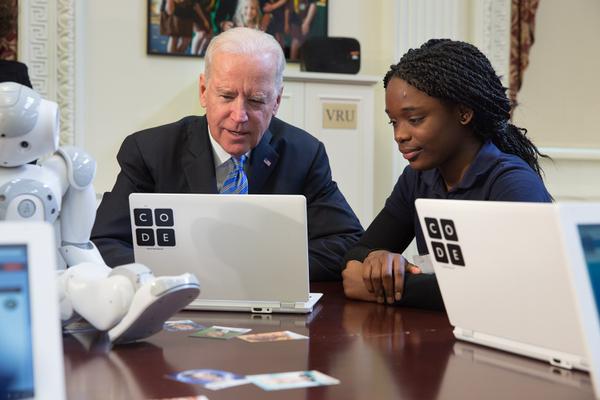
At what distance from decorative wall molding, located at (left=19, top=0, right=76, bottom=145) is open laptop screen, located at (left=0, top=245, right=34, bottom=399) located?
10.0ft

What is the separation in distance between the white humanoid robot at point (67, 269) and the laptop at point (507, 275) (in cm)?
39

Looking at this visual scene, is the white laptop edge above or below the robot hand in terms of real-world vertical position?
below

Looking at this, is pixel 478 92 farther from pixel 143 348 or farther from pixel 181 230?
pixel 143 348

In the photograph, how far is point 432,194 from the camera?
2092mm

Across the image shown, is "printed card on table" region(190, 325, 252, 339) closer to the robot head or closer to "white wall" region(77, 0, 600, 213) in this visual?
the robot head

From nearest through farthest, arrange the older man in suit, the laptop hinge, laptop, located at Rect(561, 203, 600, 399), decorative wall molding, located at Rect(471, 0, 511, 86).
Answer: laptop, located at Rect(561, 203, 600, 399), the laptop hinge, the older man in suit, decorative wall molding, located at Rect(471, 0, 511, 86)

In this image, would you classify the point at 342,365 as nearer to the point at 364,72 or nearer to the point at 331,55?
the point at 331,55

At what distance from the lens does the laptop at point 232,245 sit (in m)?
1.56

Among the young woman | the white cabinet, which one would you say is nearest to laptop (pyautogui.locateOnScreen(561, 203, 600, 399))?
the young woman

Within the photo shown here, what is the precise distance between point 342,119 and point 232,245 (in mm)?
2486

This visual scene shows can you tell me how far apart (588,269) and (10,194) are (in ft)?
2.65

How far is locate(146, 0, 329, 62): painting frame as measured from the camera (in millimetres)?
3914

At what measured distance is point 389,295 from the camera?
1.72 meters

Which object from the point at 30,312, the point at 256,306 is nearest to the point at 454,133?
the point at 256,306
